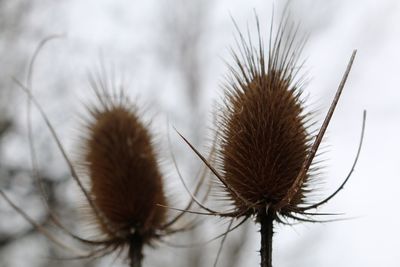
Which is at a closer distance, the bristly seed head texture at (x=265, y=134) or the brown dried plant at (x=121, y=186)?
the bristly seed head texture at (x=265, y=134)

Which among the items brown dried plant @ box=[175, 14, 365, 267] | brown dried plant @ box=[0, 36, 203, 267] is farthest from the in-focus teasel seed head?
brown dried plant @ box=[0, 36, 203, 267]

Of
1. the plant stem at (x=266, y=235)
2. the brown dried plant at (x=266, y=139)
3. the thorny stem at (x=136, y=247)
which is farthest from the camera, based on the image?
the thorny stem at (x=136, y=247)

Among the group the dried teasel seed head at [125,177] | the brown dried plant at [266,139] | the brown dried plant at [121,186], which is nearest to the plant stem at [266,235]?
the brown dried plant at [266,139]

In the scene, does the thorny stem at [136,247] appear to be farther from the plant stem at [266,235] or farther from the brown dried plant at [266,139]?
the plant stem at [266,235]

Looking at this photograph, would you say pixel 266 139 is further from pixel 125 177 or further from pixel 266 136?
→ pixel 125 177

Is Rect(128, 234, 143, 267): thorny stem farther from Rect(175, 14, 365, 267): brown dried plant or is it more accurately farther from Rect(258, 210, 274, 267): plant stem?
Rect(258, 210, 274, 267): plant stem

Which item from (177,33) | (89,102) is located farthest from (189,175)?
(89,102)
